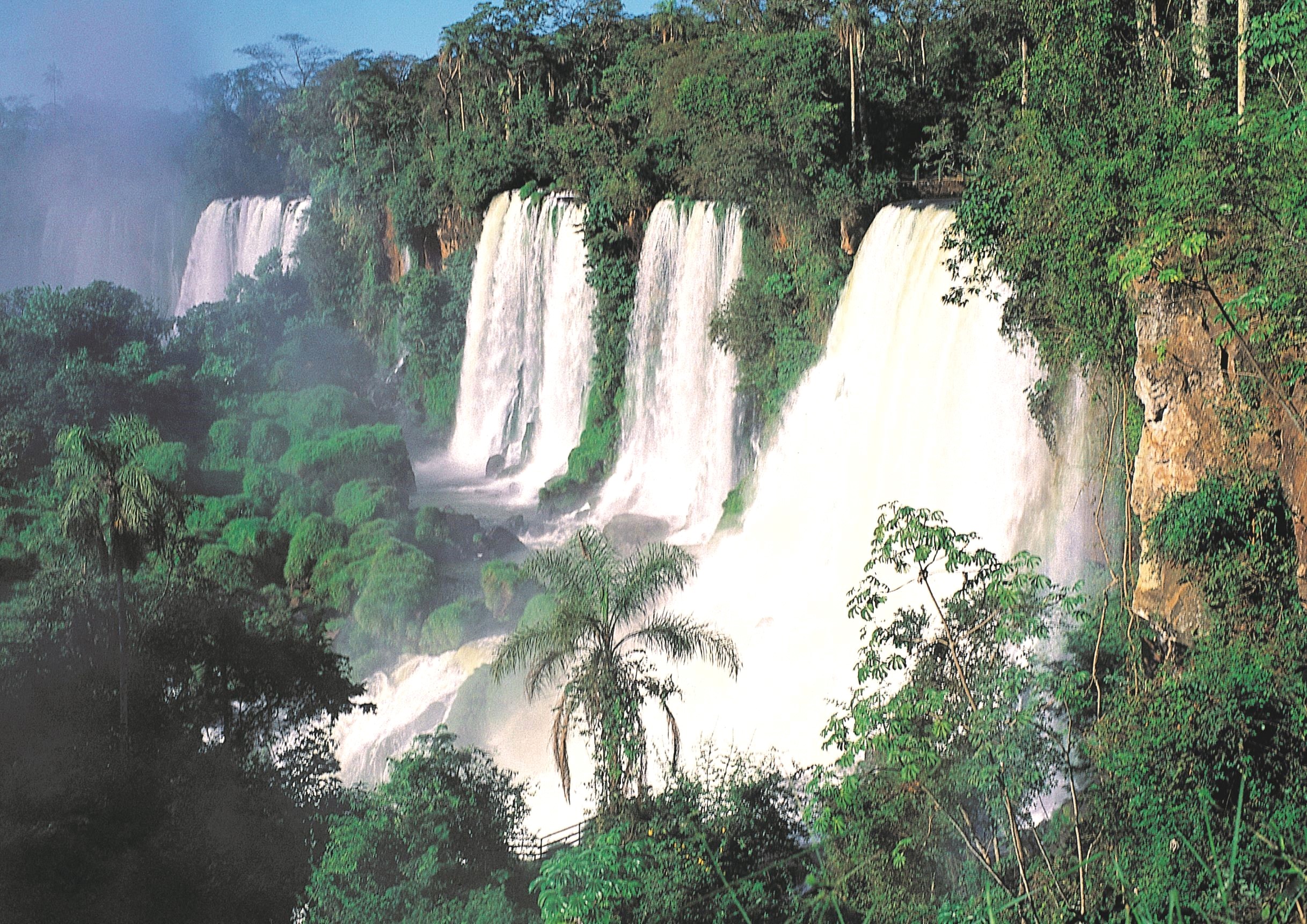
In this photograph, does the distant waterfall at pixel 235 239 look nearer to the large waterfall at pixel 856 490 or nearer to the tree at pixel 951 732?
the large waterfall at pixel 856 490

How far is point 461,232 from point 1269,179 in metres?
26.1

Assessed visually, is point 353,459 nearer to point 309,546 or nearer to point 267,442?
point 267,442

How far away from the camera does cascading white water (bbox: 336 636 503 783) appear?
16016 millimetres

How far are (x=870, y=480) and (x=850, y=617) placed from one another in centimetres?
850

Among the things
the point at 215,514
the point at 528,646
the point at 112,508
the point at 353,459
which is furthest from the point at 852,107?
the point at 112,508

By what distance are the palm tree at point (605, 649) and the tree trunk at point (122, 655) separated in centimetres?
441

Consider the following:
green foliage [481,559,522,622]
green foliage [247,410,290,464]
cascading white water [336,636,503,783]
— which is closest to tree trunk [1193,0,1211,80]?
green foliage [481,559,522,622]

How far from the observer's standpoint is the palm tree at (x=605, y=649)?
10977 millimetres

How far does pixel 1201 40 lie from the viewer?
481 inches

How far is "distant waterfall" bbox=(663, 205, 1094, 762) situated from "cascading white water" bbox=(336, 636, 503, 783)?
3431mm

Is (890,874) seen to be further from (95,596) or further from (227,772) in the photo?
(95,596)

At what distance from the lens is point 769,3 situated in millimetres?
31562

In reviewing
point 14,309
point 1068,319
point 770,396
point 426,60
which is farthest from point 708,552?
point 426,60

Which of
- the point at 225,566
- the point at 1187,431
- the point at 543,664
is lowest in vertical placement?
the point at 225,566
